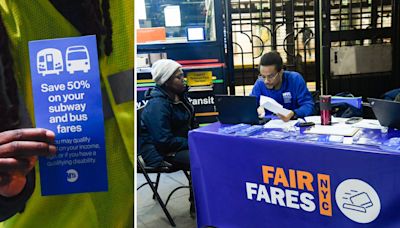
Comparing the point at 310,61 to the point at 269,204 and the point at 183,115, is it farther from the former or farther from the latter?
the point at 269,204

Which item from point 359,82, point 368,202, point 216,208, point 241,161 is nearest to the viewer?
point 368,202

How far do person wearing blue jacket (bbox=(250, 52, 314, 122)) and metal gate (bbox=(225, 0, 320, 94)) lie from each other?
155 cm

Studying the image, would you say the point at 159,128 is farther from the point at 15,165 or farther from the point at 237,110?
the point at 15,165

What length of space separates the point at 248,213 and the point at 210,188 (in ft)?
0.90

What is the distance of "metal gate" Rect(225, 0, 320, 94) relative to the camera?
15.0 feet

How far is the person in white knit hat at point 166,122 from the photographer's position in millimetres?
2686

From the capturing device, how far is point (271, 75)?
9.54 ft

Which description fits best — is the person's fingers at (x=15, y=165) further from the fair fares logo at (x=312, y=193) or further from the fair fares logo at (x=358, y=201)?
the fair fares logo at (x=358, y=201)

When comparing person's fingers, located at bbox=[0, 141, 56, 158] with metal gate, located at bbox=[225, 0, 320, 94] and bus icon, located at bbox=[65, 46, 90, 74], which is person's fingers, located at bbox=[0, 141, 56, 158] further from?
metal gate, located at bbox=[225, 0, 320, 94]

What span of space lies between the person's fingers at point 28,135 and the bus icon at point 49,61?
20 cm

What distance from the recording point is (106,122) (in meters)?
1.36

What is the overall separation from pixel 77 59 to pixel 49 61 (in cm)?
9

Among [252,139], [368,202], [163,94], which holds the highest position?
[163,94]

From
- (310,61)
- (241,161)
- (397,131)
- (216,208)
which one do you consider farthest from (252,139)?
(310,61)
